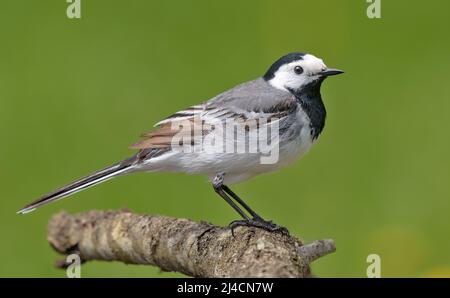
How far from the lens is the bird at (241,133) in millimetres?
4883

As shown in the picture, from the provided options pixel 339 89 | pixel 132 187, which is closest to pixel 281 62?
pixel 132 187

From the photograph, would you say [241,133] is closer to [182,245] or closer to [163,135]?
[163,135]

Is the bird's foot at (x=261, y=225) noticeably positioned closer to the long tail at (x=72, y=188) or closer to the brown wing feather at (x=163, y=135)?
the brown wing feather at (x=163, y=135)

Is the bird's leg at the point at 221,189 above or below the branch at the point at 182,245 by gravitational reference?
above

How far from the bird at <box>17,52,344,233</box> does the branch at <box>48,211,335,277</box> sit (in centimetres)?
25

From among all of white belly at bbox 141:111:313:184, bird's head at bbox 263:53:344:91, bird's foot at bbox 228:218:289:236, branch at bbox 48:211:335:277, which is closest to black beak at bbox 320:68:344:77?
bird's head at bbox 263:53:344:91

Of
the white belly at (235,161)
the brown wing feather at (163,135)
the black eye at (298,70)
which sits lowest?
the white belly at (235,161)

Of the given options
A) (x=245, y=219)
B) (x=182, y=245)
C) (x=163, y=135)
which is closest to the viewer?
(x=182, y=245)

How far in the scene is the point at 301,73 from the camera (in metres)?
5.23

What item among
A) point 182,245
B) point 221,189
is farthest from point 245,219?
point 182,245

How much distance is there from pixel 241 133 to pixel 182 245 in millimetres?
837

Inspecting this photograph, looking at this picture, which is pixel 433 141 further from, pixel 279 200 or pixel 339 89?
pixel 279 200

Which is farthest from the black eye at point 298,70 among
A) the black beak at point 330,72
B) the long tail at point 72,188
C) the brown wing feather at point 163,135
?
the long tail at point 72,188

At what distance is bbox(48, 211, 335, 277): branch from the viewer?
3544 mm
